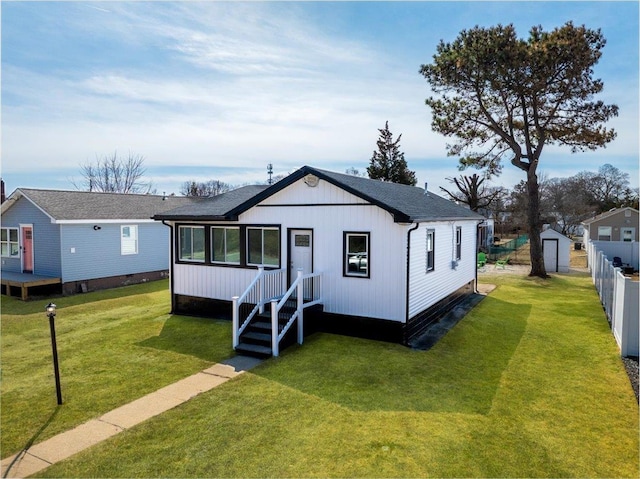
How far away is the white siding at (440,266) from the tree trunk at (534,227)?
6.59m

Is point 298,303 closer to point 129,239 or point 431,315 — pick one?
point 431,315

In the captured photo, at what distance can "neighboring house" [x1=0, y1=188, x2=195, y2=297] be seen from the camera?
1577 cm

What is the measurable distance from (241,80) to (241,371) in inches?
329

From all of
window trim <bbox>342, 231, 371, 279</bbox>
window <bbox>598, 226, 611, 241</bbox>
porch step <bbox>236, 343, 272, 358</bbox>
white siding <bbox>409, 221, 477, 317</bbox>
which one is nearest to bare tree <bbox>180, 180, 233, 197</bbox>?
white siding <bbox>409, 221, 477, 317</bbox>

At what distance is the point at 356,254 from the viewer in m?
9.66

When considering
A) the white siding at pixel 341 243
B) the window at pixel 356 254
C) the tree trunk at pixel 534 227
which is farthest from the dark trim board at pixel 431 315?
the tree trunk at pixel 534 227

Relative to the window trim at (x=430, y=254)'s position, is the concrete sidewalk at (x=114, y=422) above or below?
below

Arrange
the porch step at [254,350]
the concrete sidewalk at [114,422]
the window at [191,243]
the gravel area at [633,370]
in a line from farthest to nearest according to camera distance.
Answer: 1. the window at [191,243]
2. the porch step at [254,350]
3. the gravel area at [633,370]
4. the concrete sidewalk at [114,422]

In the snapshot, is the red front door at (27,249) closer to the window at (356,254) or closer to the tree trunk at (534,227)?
the window at (356,254)

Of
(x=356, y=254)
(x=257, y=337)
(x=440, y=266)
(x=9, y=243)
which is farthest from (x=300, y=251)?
(x=9, y=243)

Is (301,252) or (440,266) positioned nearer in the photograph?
(301,252)

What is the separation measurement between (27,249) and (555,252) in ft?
84.8

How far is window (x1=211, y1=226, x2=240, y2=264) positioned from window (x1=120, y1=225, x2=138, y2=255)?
8.07 m

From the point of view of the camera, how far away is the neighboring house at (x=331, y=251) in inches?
363
